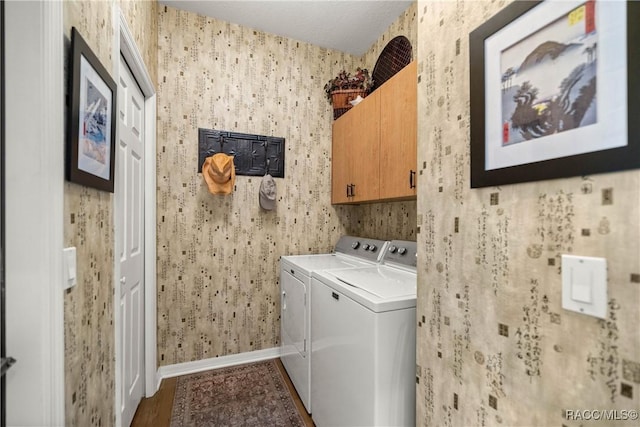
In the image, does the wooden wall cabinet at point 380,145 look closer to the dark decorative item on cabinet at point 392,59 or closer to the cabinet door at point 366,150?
the cabinet door at point 366,150

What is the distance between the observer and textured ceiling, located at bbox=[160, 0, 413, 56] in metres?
2.13

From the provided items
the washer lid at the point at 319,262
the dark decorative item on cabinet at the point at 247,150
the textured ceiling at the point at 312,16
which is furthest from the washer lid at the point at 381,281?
the textured ceiling at the point at 312,16

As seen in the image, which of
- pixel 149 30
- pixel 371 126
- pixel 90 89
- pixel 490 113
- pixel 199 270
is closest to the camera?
pixel 490 113

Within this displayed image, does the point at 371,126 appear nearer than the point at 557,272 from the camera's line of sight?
No

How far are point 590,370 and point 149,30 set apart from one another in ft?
8.65

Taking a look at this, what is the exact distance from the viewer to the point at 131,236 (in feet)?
5.45

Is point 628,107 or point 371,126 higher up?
point 371,126

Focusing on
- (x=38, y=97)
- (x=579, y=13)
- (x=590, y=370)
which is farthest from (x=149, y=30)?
(x=590, y=370)

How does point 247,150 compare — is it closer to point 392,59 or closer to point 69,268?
point 392,59

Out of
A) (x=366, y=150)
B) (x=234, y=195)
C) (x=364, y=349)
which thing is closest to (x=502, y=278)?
(x=364, y=349)

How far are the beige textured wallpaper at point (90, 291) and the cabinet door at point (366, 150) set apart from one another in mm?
1511

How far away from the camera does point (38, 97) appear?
0.70 m

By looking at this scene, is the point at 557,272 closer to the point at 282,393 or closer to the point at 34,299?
the point at 34,299

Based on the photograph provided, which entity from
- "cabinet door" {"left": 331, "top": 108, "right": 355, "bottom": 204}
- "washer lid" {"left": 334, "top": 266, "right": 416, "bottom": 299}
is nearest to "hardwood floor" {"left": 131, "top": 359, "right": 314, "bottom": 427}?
"washer lid" {"left": 334, "top": 266, "right": 416, "bottom": 299}
